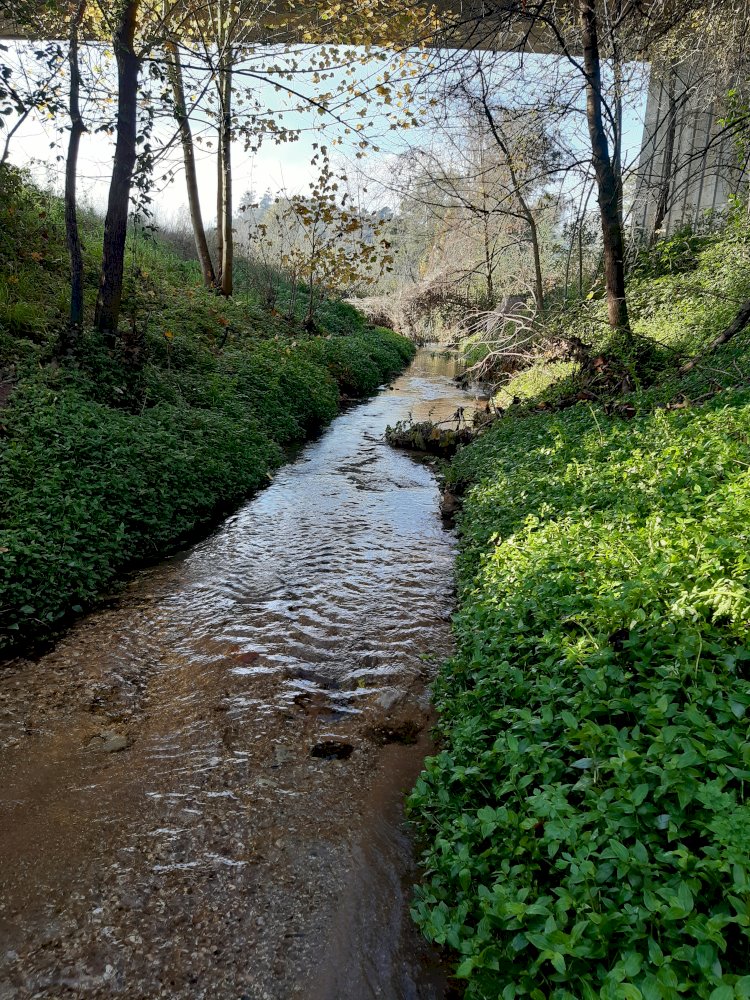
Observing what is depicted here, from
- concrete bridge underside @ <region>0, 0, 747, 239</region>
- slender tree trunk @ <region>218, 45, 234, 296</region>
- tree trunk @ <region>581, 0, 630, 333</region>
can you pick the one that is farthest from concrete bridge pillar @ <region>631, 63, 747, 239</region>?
slender tree trunk @ <region>218, 45, 234, 296</region>

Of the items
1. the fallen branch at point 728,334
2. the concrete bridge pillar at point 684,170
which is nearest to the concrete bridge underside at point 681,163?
the concrete bridge pillar at point 684,170

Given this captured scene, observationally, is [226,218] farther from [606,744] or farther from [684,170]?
[606,744]

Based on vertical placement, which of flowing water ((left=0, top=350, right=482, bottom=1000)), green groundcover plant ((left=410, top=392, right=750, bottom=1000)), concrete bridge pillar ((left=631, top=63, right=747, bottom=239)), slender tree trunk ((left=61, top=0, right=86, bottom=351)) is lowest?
flowing water ((left=0, top=350, right=482, bottom=1000))

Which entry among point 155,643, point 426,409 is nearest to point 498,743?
point 155,643

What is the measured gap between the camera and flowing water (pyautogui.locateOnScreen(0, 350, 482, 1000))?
8.13ft

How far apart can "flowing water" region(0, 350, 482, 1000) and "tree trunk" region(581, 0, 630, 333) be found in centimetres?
560

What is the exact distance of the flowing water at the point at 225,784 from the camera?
2477 mm

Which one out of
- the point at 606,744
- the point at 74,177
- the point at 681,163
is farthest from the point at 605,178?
the point at 681,163

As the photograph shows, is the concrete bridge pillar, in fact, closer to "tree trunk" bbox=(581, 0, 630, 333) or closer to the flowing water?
"tree trunk" bbox=(581, 0, 630, 333)

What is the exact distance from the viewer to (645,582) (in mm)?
3254

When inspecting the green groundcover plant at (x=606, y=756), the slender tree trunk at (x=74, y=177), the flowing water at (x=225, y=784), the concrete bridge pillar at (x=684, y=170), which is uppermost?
the concrete bridge pillar at (x=684, y=170)

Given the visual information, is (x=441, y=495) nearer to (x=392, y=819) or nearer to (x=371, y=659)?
(x=371, y=659)

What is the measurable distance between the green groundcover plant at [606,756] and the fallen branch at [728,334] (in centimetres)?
291

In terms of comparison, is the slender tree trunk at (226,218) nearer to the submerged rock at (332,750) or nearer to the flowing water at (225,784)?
the flowing water at (225,784)
